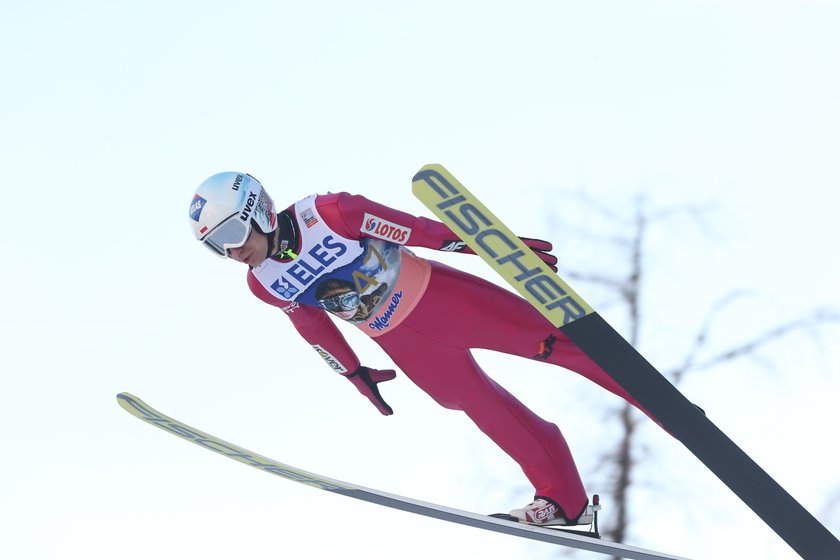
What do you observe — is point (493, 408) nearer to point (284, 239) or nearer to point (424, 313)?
point (424, 313)

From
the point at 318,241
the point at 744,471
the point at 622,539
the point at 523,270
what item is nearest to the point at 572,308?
the point at 523,270

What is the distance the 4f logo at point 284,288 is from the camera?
384 centimetres

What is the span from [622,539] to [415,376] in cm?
168

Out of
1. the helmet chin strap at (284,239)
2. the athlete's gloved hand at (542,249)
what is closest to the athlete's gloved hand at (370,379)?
the helmet chin strap at (284,239)

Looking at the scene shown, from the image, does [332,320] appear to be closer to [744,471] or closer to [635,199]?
[744,471]

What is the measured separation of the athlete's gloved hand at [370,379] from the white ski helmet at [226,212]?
0.82 metres

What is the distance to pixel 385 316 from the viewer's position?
3914 millimetres

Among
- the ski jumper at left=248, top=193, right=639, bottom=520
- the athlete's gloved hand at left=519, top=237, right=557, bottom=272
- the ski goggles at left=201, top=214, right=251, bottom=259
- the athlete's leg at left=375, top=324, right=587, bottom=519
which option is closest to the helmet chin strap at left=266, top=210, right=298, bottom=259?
the ski jumper at left=248, top=193, right=639, bottom=520

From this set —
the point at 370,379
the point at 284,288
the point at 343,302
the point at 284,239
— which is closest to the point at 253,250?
the point at 284,239

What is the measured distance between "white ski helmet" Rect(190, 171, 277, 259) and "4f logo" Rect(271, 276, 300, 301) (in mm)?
238

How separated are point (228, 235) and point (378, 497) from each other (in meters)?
1.25

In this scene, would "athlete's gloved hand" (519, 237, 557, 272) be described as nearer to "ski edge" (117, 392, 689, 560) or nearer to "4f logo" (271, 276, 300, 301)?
"4f logo" (271, 276, 300, 301)

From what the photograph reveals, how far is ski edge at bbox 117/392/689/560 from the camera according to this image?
12.8 ft

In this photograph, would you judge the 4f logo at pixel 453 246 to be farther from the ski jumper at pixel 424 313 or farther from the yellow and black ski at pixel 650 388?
the yellow and black ski at pixel 650 388
